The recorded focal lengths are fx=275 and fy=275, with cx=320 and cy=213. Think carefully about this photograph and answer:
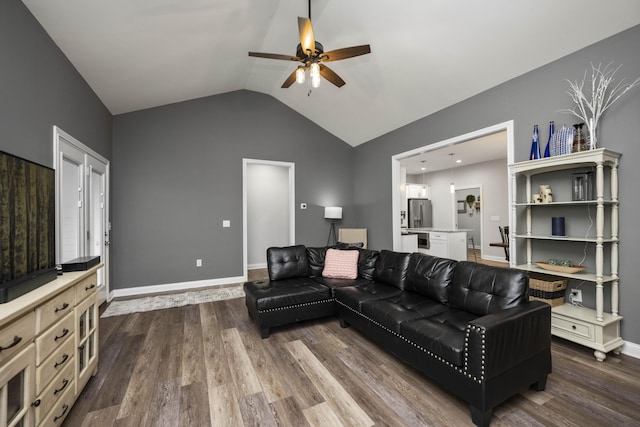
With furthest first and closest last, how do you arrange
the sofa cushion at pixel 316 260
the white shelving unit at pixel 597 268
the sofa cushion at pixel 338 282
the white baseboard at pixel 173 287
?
the white baseboard at pixel 173 287 → the sofa cushion at pixel 316 260 → the sofa cushion at pixel 338 282 → the white shelving unit at pixel 597 268

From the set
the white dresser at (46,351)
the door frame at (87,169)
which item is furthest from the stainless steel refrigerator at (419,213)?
the white dresser at (46,351)

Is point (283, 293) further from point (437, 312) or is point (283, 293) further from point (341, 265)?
point (437, 312)

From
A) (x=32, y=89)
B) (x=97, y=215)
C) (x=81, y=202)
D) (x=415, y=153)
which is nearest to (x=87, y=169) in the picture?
(x=81, y=202)

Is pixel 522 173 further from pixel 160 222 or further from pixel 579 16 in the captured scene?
pixel 160 222

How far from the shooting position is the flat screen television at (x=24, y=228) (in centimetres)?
155

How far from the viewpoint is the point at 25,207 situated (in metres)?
1.82

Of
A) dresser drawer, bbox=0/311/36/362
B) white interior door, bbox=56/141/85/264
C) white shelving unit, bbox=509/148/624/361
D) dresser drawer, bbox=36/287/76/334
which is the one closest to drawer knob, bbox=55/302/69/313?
dresser drawer, bbox=36/287/76/334

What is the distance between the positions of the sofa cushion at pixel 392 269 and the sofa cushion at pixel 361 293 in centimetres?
8

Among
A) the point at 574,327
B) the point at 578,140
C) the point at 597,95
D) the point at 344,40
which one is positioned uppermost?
the point at 344,40

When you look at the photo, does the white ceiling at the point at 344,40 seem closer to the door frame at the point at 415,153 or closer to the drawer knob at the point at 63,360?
the door frame at the point at 415,153

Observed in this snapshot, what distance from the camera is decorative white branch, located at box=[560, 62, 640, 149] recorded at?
2514 millimetres

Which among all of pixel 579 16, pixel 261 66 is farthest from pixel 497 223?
pixel 261 66

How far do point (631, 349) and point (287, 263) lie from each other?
11.4 ft

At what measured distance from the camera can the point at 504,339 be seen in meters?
1.69
